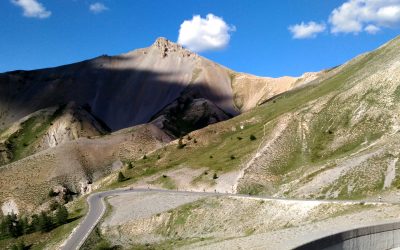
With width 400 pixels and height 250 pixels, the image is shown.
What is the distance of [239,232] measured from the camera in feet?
170

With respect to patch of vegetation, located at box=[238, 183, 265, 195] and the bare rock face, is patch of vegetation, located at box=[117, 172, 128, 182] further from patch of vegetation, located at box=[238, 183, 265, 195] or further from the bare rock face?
patch of vegetation, located at box=[238, 183, 265, 195]

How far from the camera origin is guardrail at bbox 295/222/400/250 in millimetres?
25062

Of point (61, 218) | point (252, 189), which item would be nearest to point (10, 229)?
point (61, 218)

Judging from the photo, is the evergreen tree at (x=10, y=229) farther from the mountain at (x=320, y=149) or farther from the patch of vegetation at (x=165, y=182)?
the mountain at (x=320, y=149)

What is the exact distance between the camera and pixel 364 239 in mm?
28641

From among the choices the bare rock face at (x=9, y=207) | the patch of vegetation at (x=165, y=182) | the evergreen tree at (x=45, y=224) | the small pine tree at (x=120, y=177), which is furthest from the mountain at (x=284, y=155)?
the evergreen tree at (x=45, y=224)

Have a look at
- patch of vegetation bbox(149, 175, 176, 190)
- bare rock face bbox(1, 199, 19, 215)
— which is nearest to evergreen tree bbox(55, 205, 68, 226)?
patch of vegetation bbox(149, 175, 176, 190)

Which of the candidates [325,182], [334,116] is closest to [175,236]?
[325,182]

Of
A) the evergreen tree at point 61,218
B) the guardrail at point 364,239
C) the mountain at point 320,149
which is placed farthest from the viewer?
the evergreen tree at point 61,218

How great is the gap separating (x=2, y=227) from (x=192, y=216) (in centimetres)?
4291

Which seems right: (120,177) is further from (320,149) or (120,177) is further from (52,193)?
(320,149)

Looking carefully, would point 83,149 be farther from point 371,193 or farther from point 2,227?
point 371,193

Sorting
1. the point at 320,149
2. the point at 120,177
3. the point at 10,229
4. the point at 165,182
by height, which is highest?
the point at 320,149

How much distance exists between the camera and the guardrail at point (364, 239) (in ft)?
82.2
